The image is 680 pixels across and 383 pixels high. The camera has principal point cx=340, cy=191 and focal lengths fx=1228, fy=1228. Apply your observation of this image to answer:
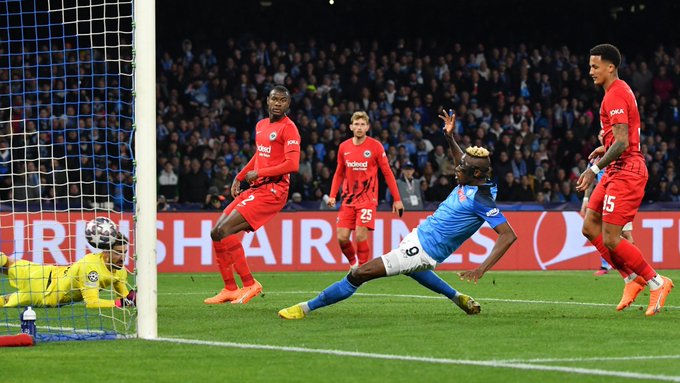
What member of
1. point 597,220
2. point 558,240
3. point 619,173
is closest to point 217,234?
point 597,220

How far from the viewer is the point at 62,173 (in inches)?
824

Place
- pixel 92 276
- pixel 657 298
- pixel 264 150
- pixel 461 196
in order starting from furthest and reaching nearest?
pixel 264 150, pixel 92 276, pixel 657 298, pixel 461 196

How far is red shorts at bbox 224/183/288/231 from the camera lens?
519 inches

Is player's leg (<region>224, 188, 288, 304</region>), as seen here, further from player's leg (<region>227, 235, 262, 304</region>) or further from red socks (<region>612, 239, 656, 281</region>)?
red socks (<region>612, 239, 656, 281</region>)

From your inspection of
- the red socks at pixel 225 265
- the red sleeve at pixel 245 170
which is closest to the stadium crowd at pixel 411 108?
the red sleeve at pixel 245 170

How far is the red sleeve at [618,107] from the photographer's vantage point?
11297mm

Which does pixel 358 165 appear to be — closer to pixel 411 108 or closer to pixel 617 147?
pixel 617 147

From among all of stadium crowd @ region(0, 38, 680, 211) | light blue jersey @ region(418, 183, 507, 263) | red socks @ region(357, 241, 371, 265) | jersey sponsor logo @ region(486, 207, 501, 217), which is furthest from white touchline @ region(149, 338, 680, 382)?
stadium crowd @ region(0, 38, 680, 211)

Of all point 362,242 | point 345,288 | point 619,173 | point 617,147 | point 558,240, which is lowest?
point 558,240

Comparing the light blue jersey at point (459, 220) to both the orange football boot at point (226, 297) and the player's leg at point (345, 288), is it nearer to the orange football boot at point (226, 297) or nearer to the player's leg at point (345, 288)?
the player's leg at point (345, 288)

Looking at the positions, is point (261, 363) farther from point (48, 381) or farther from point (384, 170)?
point (384, 170)

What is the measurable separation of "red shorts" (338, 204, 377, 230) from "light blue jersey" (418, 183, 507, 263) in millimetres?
6060

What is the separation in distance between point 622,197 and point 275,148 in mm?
3871

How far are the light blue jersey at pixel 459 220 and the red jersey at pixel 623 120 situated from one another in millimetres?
1349
